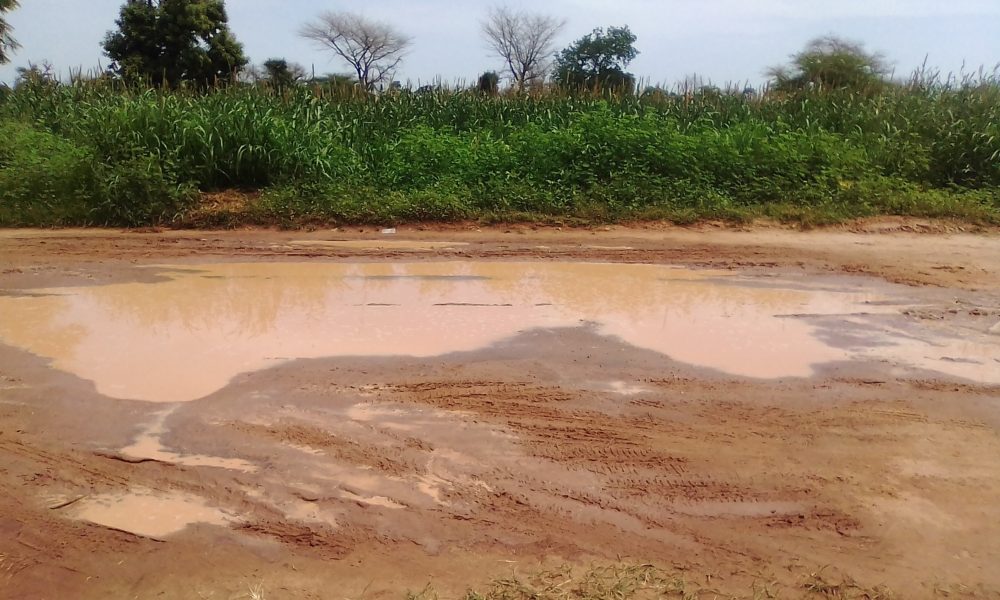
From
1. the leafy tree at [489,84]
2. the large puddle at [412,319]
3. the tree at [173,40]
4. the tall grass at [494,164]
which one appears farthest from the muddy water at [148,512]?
the tree at [173,40]

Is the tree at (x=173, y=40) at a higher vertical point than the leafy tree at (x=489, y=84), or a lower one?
higher

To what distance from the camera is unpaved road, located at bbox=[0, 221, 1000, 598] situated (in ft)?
9.65

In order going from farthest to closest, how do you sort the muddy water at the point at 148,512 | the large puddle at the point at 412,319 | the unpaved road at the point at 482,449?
the large puddle at the point at 412,319, the muddy water at the point at 148,512, the unpaved road at the point at 482,449

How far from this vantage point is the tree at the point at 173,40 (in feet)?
80.3

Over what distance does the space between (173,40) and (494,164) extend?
1899 centimetres

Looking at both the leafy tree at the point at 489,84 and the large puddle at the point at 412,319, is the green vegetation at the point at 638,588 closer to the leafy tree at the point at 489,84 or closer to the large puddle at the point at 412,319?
the large puddle at the point at 412,319

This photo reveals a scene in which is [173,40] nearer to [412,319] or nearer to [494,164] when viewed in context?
[494,164]

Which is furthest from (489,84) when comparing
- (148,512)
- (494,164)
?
(148,512)

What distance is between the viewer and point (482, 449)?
378 cm

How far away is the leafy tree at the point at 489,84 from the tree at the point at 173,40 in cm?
1292

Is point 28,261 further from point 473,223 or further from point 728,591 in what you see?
point 728,591

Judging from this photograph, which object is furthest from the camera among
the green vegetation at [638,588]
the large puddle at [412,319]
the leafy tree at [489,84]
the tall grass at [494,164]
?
the leafy tree at [489,84]

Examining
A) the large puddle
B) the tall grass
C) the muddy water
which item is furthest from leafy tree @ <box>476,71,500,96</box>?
the muddy water

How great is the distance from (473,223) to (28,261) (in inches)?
199
